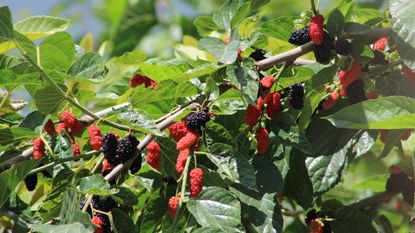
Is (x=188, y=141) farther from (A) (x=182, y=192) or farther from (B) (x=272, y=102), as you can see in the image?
(B) (x=272, y=102)

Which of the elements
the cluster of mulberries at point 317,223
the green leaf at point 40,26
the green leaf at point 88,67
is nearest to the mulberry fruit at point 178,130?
the green leaf at point 88,67

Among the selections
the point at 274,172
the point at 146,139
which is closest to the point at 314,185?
the point at 274,172

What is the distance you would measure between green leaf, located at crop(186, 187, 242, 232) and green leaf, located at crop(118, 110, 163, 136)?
0.12m

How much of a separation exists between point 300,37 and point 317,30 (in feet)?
0.21

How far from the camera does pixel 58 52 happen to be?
4.86ft

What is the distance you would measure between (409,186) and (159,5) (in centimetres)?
177

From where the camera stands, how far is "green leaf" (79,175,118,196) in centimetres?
123

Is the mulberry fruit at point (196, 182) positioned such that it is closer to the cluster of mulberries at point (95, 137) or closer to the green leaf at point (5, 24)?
the cluster of mulberries at point (95, 137)

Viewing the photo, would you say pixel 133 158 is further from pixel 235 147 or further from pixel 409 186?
pixel 409 186

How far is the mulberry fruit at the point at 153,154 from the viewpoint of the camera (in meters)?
1.34

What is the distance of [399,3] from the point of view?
129 cm

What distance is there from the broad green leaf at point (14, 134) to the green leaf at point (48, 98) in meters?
0.05

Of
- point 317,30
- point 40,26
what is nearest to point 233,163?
point 317,30

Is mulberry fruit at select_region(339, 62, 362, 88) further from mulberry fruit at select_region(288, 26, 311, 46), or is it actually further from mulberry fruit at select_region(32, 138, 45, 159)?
mulberry fruit at select_region(32, 138, 45, 159)
